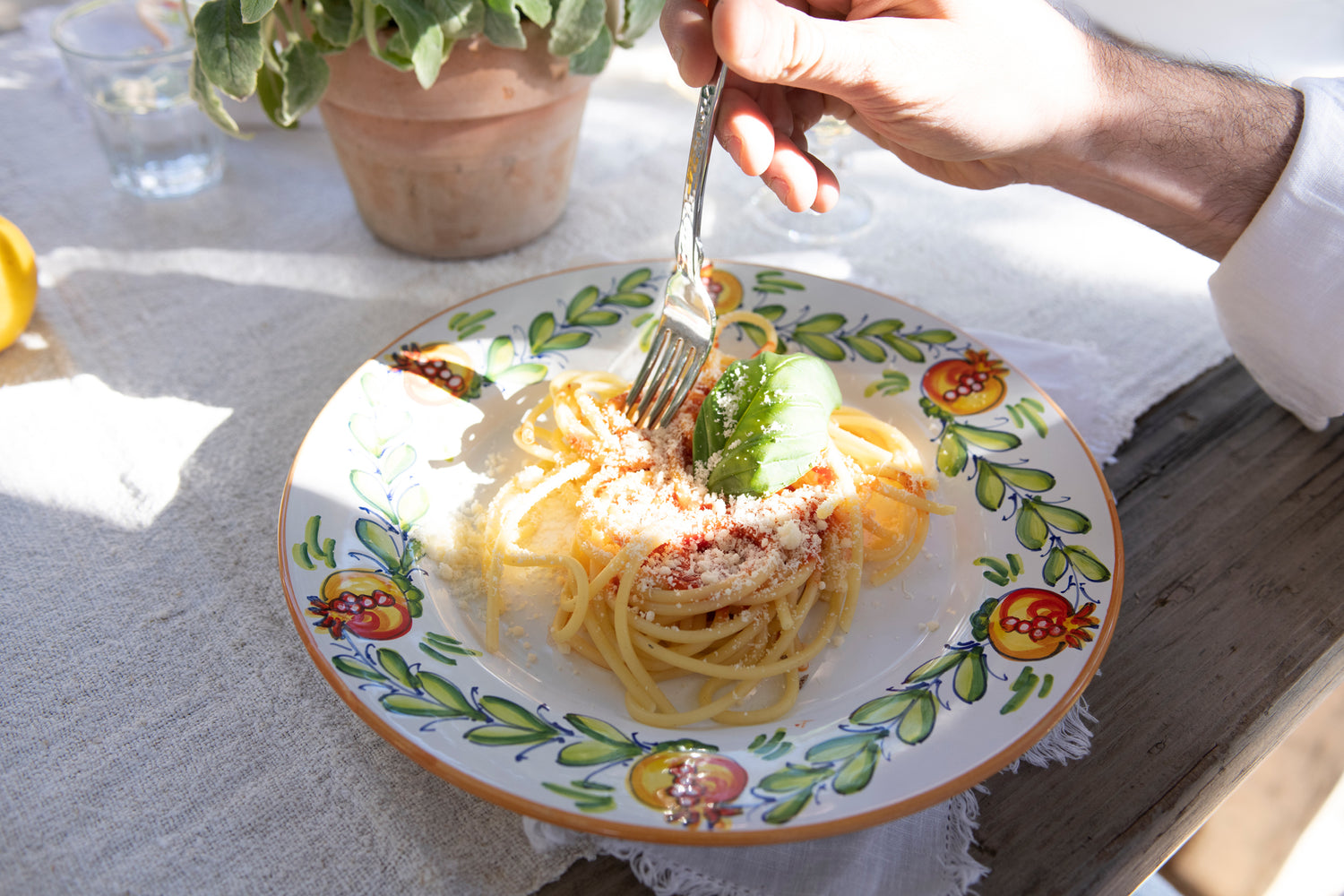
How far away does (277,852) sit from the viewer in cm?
104

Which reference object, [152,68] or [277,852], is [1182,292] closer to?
[277,852]

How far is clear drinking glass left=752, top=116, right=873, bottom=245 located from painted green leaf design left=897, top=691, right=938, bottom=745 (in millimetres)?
1327

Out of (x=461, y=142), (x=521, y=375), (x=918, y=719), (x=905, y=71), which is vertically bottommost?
(x=521, y=375)

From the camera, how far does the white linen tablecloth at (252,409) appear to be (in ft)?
3.45

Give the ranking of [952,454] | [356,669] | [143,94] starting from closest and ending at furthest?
[356,669]
[952,454]
[143,94]

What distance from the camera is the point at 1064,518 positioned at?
4.29ft

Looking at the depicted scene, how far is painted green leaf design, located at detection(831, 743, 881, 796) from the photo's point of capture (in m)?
0.97

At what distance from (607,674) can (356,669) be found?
1.10ft

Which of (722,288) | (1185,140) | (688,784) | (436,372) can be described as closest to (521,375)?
(436,372)

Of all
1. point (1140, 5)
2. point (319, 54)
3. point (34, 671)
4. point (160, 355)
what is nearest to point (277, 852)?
point (34, 671)

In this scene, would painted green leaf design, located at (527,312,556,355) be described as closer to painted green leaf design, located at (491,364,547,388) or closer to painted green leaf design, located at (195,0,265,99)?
painted green leaf design, located at (491,364,547,388)

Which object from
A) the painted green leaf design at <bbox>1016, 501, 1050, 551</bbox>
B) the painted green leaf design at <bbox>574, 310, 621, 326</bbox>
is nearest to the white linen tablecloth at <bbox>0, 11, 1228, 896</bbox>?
the painted green leaf design at <bbox>1016, 501, 1050, 551</bbox>

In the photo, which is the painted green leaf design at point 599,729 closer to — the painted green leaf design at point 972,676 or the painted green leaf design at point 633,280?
the painted green leaf design at point 972,676

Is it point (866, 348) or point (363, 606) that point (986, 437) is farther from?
point (363, 606)
